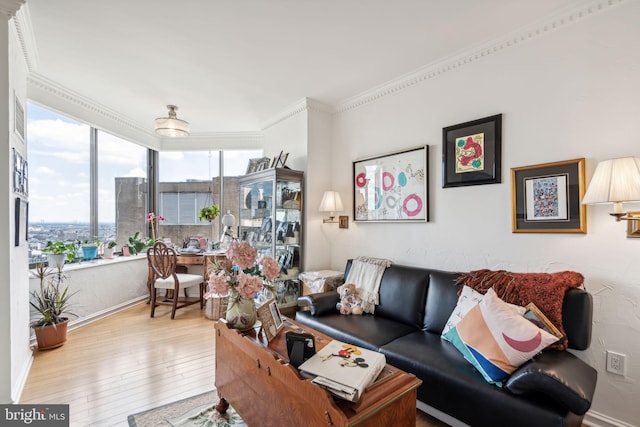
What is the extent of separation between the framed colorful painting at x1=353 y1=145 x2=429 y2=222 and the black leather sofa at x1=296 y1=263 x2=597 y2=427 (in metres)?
0.62

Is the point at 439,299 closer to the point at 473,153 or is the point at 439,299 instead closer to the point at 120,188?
the point at 473,153

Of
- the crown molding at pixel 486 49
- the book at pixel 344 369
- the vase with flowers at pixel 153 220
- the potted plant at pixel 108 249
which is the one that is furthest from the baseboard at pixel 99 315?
the crown molding at pixel 486 49

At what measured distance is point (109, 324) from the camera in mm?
3535

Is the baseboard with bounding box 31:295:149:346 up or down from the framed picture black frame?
down

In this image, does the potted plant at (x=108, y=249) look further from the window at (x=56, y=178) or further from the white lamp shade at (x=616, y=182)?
the white lamp shade at (x=616, y=182)

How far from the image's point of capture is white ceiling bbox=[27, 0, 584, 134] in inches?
77.9

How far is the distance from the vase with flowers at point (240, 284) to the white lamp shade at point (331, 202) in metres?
1.64

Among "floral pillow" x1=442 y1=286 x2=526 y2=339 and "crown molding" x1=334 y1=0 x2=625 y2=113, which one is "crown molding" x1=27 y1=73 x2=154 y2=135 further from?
"floral pillow" x1=442 y1=286 x2=526 y2=339

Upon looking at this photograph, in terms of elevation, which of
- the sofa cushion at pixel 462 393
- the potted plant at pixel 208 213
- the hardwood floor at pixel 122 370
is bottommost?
the hardwood floor at pixel 122 370

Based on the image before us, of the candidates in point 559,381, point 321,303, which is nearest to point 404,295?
point 321,303

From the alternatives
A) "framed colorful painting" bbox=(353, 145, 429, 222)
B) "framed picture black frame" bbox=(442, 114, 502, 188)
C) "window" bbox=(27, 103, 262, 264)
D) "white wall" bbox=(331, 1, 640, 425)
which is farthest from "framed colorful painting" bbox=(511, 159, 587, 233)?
"window" bbox=(27, 103, 262, 264)

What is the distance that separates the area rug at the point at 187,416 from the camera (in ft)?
6.00

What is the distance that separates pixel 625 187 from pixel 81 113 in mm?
5064

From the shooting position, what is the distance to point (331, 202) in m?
3.41
